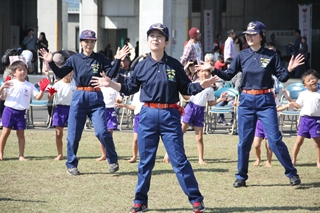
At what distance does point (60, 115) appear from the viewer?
1078cm

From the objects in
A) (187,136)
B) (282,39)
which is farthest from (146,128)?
(282,39)

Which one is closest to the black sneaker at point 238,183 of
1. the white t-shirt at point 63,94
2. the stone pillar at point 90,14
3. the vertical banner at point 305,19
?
the white t-shirt at point 63,94

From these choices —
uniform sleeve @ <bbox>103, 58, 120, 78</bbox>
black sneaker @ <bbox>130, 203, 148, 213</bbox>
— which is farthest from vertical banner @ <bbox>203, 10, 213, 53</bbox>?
black sneaker @ <bbox>130, 203, 148, 213</bbox>

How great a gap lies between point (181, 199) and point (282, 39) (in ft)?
92.9

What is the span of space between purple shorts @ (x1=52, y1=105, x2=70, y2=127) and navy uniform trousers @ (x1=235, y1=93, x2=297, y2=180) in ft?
11.1

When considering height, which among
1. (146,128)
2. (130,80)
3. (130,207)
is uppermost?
(130,80)

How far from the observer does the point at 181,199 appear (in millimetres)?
7879

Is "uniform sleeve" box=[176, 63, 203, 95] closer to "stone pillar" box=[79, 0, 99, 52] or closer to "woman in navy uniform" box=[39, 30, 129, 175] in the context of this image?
"woman in navy uniform" box=[39, 30, 129, 175]

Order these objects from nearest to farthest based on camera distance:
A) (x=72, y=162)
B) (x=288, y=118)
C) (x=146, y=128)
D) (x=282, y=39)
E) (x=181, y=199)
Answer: (x=146, y=128)
(x=181, y=199)
(x=72, y=162)
(x=288, y=118)
(x=282, y=39)

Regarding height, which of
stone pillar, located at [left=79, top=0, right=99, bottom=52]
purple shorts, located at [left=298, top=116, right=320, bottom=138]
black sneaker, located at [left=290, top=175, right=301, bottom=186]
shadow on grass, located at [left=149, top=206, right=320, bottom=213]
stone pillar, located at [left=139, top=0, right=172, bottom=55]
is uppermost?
stone pillar, located at [left=79, top=0, right=99, bottom=52]

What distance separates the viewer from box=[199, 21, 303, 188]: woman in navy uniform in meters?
8.48

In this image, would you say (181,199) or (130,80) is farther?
(181,199)

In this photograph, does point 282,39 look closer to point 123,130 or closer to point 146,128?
point 123,130

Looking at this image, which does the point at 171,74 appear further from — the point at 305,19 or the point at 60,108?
the point at 305,19
